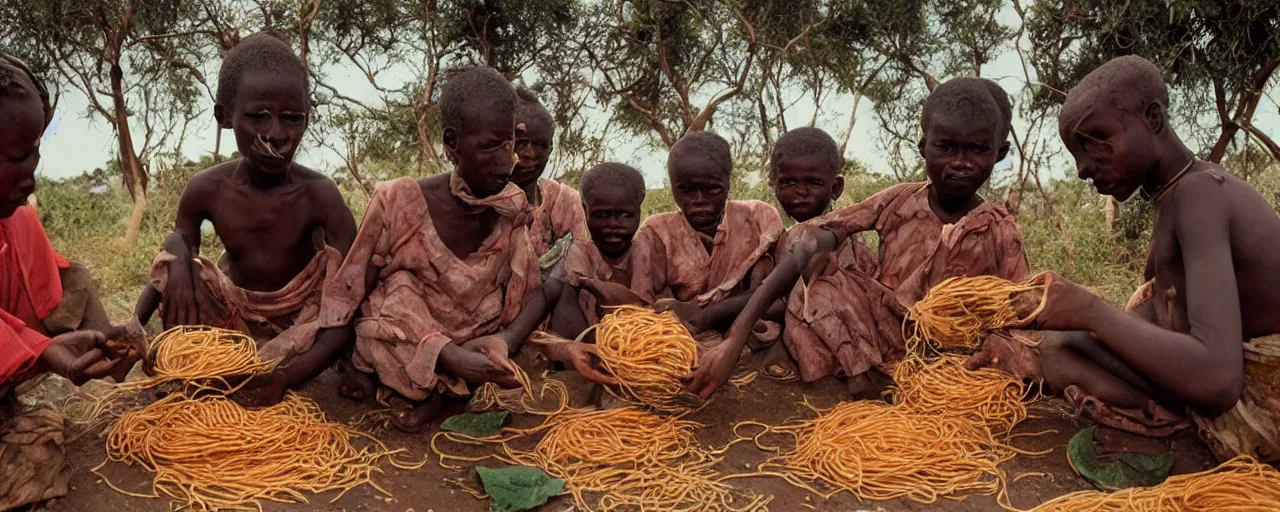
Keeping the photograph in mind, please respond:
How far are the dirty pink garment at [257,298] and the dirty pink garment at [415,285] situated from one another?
11.9 inches

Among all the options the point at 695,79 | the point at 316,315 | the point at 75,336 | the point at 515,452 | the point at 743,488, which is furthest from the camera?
the point at 695,79

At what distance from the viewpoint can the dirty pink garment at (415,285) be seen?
4633 mm

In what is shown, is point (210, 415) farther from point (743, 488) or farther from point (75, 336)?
point (743, 488)

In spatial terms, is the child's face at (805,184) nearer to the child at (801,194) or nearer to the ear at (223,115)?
the child at (801,194)

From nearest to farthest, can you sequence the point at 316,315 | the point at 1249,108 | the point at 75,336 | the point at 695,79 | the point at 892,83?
the point at 75,336
the point at 316,315
the point at 1249,108
the point at 892,83
the point at 695,79

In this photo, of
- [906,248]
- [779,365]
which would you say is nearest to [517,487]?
[779,365]

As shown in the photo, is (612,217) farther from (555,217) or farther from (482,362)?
(482,362)

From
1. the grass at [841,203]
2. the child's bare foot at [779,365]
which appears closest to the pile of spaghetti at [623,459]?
the child's bare foot at [779,365]

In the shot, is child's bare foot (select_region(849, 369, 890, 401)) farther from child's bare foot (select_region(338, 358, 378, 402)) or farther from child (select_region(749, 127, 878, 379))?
child's bare foot (select_region(338, 358, 378, 402))

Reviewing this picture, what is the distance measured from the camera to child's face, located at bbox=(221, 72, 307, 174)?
15.5ft

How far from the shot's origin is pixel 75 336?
3.70 meters

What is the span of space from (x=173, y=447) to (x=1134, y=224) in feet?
27.9

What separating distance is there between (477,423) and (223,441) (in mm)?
1129

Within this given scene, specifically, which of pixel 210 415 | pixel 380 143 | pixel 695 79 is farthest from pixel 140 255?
pixel 695 79
